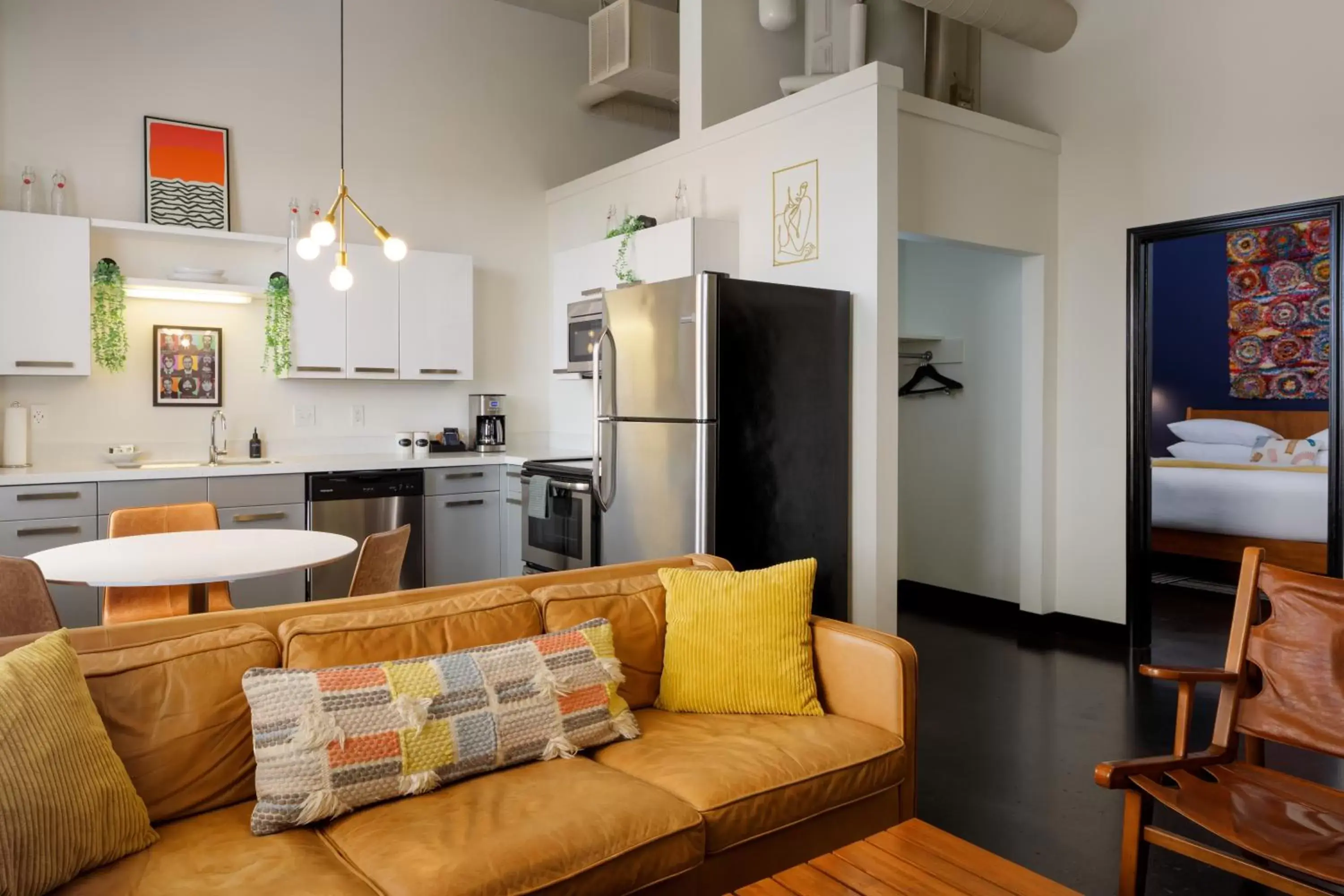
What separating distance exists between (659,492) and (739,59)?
2.53 m

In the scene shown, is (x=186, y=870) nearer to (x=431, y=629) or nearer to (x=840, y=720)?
(x=431, y=629)

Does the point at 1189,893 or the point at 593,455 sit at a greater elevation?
the point at 593,455

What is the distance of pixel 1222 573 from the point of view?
612 centimetres

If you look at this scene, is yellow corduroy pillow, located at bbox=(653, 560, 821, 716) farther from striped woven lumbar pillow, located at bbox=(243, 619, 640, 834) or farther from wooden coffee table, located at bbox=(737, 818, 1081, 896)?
wooden coffee table, located at bbox=(737, 818, 1081, 896)

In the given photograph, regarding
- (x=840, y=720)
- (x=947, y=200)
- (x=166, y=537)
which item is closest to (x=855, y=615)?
(x=840, y=720)

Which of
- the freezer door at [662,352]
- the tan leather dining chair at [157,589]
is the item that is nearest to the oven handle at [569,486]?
the freezer door at [662,352]

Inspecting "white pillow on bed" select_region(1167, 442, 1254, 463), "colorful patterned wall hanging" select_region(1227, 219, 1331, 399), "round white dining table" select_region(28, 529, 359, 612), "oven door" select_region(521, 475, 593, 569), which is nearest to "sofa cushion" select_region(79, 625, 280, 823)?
"round white dining table" select_region(28, 529, 359, 612)

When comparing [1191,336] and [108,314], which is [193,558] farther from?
[1191,336]

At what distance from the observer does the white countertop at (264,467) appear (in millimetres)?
4016

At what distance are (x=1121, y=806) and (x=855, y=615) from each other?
1.36 meters

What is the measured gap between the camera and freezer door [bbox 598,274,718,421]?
356 centimetres

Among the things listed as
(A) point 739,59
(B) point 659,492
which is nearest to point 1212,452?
(A) point 739,59

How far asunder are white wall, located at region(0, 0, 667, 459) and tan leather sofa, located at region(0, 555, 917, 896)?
333 cm

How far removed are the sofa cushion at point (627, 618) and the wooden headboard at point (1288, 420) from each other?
18.9 feet
